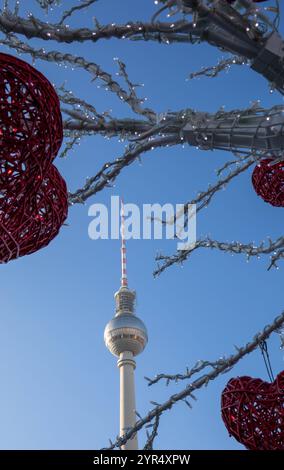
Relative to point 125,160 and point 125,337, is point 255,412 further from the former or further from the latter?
point 125,337

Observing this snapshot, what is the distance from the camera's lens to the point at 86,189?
355cm

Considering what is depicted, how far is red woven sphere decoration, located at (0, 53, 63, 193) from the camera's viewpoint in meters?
3.11

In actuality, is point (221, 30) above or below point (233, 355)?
above

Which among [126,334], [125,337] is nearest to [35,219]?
[126,334]

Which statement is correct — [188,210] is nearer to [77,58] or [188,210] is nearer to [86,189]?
[86,189]

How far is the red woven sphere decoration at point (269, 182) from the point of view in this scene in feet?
16.6

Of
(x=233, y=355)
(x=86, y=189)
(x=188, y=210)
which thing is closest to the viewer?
(x=86, y=189)

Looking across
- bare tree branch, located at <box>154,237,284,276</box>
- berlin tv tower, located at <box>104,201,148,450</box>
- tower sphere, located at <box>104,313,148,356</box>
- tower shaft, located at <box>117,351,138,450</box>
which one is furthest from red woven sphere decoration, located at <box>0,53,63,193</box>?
tower sphere, located at <box>104,313,148,356</box>

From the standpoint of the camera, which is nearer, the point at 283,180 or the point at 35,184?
the point at 35,184

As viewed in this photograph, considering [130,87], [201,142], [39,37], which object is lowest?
[201,142]

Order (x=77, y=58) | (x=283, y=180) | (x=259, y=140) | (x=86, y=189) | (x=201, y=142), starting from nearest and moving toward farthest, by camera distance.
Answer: (x=259, y=140)
(x=201, y=142)
(x=77, y=58)
(x=86, y=189)
(x=283, y=180)

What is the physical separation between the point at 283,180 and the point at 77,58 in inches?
98.6

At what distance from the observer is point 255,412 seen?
4.76m

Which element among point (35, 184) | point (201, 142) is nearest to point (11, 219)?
point (35, 184)
